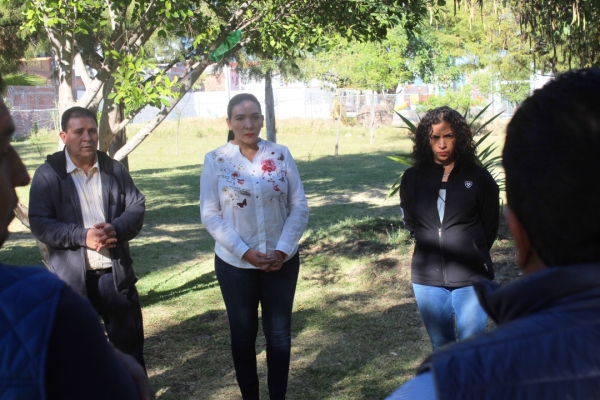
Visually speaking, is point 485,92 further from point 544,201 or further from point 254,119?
point 544,201

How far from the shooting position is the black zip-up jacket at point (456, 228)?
4188mm

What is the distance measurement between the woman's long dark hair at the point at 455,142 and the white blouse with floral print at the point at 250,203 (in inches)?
33.0

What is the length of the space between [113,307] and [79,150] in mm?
1030

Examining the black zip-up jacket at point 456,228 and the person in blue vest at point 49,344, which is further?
the black zip-up jacket at point 456,228

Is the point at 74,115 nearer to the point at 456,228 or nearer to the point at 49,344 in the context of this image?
the point at 456,228

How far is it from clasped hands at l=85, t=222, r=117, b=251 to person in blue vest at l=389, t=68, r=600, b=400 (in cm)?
331

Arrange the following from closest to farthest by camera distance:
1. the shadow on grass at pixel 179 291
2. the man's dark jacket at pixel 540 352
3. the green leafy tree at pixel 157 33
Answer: the man's dark jacket at pixel 540 352 → the green leafy tree at pixel 157 33 → the shadow on grass at pixel 179 291

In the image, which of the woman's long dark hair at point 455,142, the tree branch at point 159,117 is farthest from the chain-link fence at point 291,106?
the woman's long dark hair at point 455,142

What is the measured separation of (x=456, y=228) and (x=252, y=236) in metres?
1.27

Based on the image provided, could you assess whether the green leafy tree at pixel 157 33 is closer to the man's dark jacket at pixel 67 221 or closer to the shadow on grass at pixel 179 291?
the man's dark jacket at pixel 67 221

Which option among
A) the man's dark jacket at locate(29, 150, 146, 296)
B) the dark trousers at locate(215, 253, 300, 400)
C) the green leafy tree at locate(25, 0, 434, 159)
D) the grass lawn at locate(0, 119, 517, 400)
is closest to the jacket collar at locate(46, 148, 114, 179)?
Result: the man's dark jacket at locate(29, 150, 146, 296)

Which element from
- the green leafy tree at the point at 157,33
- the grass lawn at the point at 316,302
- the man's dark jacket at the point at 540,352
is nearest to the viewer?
the man's dark jacket at the point at 540,352

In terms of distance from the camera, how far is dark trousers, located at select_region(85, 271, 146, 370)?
14.2 feet

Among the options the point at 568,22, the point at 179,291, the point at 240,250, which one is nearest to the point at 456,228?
the point at 240,250
